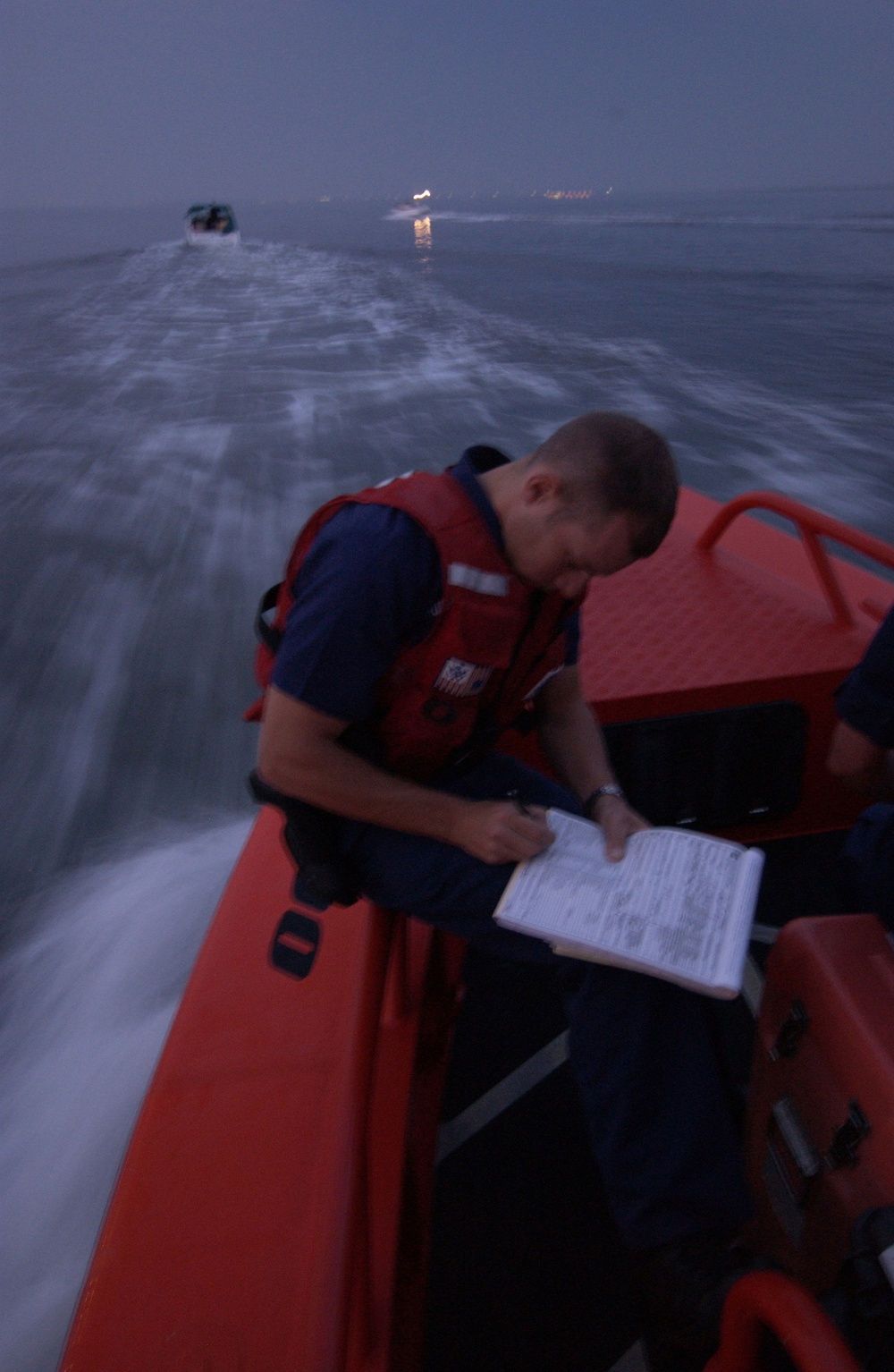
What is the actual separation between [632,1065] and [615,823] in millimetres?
353

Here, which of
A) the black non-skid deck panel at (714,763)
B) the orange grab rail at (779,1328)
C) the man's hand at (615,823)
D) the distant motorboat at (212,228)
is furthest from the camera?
the distant motorboat at (212,228)

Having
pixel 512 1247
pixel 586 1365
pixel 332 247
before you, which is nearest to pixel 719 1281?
pixel 586 1365

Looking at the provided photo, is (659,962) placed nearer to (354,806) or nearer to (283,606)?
(354,806)

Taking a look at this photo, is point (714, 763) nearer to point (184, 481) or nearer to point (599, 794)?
point (599, 794)

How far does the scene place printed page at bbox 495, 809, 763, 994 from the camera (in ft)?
3.50

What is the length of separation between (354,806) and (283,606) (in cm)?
30

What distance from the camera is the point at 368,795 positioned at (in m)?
1.22

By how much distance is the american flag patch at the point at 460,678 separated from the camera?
121 centimetres

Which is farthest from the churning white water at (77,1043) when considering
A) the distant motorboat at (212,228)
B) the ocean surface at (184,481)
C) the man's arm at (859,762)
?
the distant motorboat at (212,228)

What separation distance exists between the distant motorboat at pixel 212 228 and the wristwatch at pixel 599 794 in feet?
95.3

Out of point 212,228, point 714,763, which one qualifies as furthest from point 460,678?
point 212,228

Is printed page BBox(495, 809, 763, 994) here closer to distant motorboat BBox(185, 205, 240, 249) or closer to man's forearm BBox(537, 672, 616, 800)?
man's forearm BBox(537, 672, 616, 800)

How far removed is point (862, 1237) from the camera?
89 centimetres

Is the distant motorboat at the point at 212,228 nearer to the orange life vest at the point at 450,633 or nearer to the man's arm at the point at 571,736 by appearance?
the man's arm at the point at 571,736
